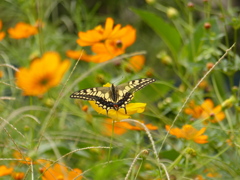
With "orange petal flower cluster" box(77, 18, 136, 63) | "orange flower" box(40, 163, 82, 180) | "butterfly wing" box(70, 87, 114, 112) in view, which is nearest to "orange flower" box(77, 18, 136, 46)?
"orange petal flower cluster" box(77, 18, 136, 63)

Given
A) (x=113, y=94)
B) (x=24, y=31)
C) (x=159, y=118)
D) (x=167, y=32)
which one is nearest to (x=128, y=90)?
(x=113, y=94)

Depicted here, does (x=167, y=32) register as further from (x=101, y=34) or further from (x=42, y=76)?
(x=42, y=76)

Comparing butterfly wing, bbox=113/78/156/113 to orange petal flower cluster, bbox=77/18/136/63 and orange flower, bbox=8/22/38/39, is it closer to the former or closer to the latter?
orange petal flower cluster, bbox=77/18/136/63

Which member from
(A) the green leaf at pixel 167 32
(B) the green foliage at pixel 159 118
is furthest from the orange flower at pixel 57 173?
(A) the green leaf at pixel 167 32

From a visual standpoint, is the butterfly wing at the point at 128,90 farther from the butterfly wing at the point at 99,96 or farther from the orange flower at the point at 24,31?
the orange flower at the point at 24,31

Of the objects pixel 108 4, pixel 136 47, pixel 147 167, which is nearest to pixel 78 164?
pixel 147 167
